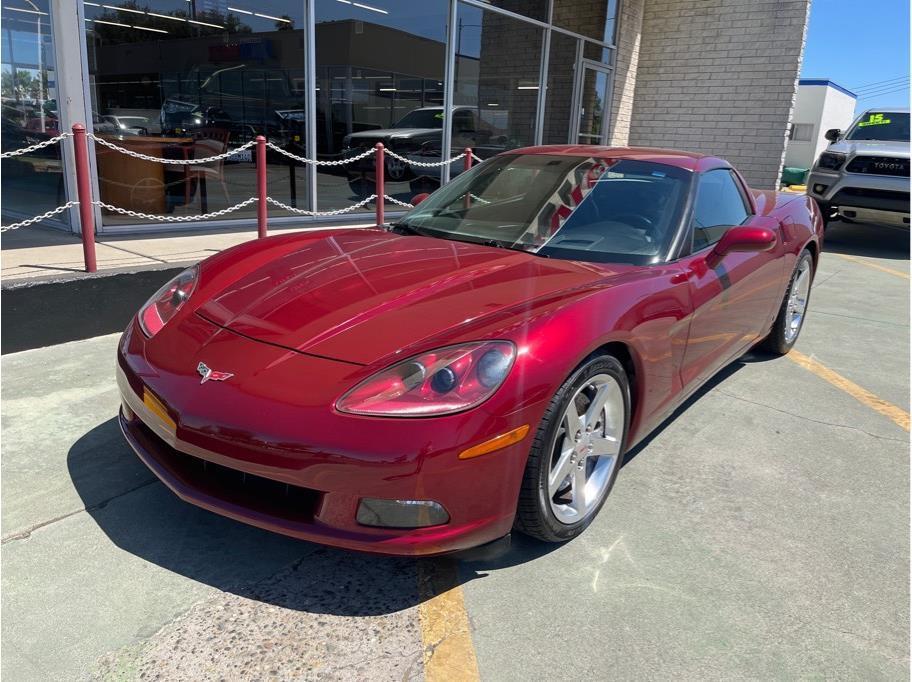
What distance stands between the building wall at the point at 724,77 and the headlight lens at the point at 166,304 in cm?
1166

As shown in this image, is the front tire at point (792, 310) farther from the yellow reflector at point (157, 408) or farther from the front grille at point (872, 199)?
the front grille at point (872, 199)

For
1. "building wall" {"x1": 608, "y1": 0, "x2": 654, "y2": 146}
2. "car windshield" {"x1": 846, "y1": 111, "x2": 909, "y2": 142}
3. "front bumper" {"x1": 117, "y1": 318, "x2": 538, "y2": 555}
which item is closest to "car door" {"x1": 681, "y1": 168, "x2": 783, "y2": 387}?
"front bumper" {"x1": 117, "y1": 318, "x2": 538, "y2": 555}

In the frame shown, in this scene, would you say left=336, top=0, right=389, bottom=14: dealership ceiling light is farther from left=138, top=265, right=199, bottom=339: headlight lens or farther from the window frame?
left=138, top=265, right=199, bottom=339: headlight lens

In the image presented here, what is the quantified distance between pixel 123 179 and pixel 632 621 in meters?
6.51

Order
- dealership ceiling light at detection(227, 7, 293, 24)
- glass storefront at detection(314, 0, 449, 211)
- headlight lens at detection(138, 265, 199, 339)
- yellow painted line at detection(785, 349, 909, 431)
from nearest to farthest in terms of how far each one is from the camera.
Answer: headlight lens at detection(138, 265, 199, 339) < yellow painted line at detection(785, 349, 909, 431) < dealership ceiling light at detection(227, 7, 293, 24) < glass storefront at detection(314, 0, 449, 211)

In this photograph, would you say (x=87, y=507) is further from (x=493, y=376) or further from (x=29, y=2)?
(x=29, y=2)

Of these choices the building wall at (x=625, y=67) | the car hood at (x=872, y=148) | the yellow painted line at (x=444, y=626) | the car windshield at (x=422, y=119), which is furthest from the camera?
the building wall at (x=625, y=67)

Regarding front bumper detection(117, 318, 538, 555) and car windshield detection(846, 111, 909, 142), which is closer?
front bumper detection(117, 318, 538, 555)

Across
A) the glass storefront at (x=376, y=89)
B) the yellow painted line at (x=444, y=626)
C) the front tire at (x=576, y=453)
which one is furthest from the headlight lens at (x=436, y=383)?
the glass storefront at (x=376, y=89)

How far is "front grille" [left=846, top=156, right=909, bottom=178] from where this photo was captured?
9.77m

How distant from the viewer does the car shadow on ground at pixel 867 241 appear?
1038 centimetres

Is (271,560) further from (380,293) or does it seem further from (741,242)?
(741,242)

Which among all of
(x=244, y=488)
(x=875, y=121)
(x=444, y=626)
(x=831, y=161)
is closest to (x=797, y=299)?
(x=444, y=626)

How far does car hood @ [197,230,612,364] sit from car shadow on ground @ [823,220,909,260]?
9.24 m
